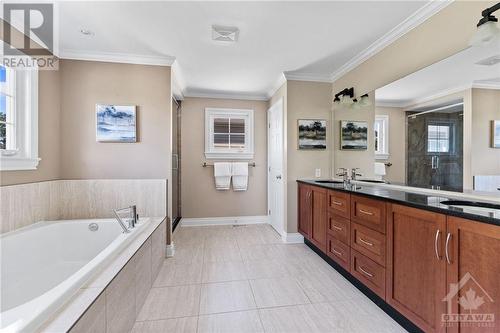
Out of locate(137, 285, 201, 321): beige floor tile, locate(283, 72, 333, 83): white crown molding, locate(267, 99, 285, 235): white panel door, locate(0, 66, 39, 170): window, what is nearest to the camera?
locate(137, 285, 201, 321): beige floor tile

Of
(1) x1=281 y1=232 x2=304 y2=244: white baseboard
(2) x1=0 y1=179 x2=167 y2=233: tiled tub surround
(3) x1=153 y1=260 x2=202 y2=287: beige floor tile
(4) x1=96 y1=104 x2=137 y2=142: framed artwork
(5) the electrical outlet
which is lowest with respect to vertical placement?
(3) x1=153 y1=260 x2=202 y2=287: beige floor tile

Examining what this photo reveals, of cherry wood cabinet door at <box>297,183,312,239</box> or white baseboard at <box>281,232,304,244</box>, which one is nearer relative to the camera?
cherry wood cabinet door at <box>297,183,312,239</box>

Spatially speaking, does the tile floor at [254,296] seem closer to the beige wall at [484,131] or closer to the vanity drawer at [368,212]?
the vanity drawer at [368,212]

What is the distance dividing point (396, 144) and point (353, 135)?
2.25 ft

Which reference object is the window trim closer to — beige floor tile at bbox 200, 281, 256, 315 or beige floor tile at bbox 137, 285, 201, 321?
beige floor tile at bbox 200, 281, 256, 315

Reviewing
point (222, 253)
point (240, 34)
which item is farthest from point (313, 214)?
point (240, 34)

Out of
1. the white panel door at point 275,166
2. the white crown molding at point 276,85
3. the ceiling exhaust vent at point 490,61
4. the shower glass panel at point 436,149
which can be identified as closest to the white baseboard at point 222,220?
the white panel door at point 275,166

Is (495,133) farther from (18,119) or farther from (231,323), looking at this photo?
(18,119)

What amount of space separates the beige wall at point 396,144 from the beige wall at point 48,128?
348cm

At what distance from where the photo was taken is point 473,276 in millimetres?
1149

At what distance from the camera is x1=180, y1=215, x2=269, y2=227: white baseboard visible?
422 centimetres

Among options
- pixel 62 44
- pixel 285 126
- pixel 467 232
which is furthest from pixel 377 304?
pixel 62 44

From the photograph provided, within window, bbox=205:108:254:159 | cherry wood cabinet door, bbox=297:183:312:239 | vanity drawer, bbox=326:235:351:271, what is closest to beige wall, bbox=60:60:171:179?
window, bbox=205:108:254:159

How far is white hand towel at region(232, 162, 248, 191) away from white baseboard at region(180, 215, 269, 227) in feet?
1.92
